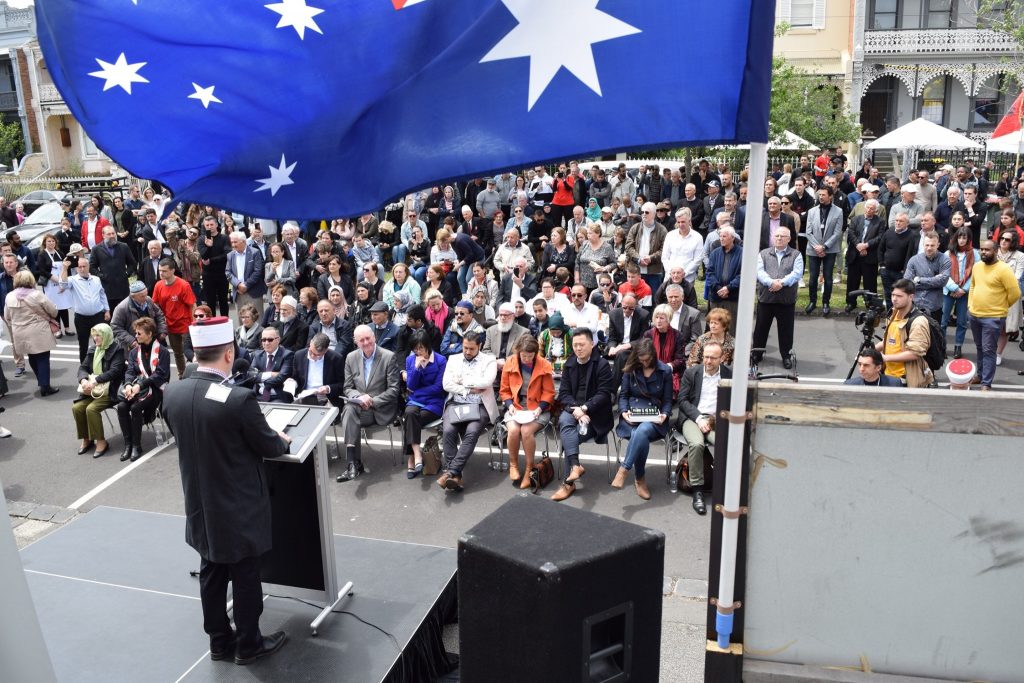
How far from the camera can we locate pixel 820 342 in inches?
533

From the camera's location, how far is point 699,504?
831 centimetres

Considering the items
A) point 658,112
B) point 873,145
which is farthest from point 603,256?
point 873,145

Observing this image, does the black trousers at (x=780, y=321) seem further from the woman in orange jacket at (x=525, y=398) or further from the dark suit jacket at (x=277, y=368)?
the dark suit jacket at (x=277, y=368)

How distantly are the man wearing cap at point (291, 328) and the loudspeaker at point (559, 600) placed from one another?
784 centimetres

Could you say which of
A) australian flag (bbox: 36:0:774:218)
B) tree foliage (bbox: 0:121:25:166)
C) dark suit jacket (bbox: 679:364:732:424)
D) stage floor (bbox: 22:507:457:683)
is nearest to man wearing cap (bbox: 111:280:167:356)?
stage floor (bbox: 22:507:457:683)

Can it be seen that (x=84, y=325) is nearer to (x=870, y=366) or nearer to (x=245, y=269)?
(x=245, y=269)

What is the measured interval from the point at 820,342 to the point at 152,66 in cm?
1142

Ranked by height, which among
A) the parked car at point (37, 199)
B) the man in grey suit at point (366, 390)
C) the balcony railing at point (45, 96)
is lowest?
the man in grey suit at point (366, 390)

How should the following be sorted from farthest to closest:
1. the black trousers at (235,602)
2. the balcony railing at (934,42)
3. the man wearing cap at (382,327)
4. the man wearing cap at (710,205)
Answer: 1. the balcony railing at (934,42)
2. the man wearing cap at (710,205)
3. the man wearing cap at (382,327)
4. the black trousers at (235,602)

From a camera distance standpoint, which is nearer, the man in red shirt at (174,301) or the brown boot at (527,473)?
the brown boot at (527,473)

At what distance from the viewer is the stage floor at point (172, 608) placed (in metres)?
5.23

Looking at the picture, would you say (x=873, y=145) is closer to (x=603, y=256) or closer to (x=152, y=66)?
(x=603, y=256)

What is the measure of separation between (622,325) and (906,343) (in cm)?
324

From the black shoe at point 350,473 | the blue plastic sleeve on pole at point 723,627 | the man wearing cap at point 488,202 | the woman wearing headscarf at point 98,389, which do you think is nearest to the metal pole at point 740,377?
the blue plastic sleeve on pole at point 723,627
